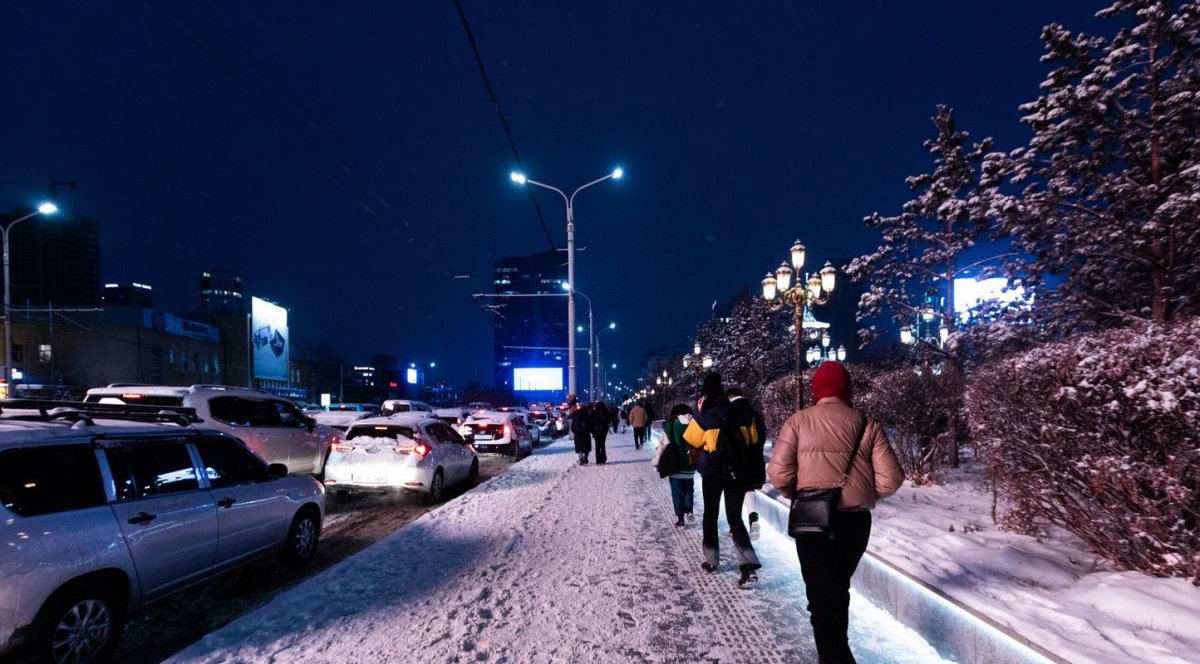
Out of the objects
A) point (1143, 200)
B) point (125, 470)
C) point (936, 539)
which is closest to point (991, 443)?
point (936, 539)

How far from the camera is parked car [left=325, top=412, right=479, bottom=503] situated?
11094 mm

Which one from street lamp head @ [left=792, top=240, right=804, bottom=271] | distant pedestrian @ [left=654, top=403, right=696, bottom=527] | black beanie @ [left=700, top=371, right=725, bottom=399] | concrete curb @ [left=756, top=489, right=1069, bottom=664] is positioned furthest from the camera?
street lamp head @ [left=792, top=240, right=804, bottom=271]

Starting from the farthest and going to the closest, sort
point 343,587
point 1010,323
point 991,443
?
point 1010,323 < point 991,443 < point 343,587

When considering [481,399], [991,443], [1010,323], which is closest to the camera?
[991,443]

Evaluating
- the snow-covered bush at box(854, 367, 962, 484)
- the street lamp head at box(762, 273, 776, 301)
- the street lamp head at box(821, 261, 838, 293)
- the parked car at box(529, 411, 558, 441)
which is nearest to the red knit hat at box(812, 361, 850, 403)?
the snow-covered bush at box(854, 367, 962, 484)

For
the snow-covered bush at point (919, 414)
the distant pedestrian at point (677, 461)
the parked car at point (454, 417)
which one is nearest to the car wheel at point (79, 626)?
the distant pedestrian at point (677, 461)

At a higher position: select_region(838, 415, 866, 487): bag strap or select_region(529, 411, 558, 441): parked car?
select_region(838, 415, 866, 487): bag strap

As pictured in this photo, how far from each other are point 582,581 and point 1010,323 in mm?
13818

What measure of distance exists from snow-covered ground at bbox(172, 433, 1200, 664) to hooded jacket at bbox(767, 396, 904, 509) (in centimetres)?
126

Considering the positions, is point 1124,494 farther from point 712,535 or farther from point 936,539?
point 712,535

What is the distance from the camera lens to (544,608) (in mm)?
5520

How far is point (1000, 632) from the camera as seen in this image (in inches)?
153

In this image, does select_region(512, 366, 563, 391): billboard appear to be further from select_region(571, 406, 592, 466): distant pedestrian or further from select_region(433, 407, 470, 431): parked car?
select_region(571, 406, 592, 466): distant pedestrian

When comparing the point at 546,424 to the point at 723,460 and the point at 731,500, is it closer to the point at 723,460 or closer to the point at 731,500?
the point at 731,500
